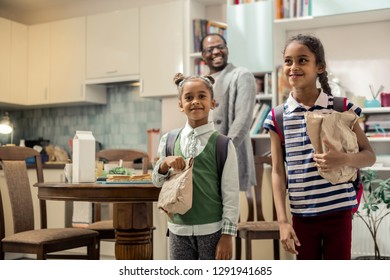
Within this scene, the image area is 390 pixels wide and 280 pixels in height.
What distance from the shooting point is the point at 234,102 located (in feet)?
7.55

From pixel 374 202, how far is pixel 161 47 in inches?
66.1

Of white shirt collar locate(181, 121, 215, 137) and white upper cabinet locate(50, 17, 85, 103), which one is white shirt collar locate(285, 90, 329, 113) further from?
white upper cabinet locate(50, 17, 85, 103)

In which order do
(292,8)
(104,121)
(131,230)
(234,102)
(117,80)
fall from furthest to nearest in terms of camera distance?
1. (104,121)
2. (117,80)
3. (292,8)
4. (234,102)
5. (131,230)

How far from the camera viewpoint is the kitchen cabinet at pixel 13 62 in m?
3.95

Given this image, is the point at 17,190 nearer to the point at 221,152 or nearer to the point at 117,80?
the point at 221,152

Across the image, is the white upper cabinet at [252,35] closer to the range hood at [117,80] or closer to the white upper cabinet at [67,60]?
the range hood at [117,80]

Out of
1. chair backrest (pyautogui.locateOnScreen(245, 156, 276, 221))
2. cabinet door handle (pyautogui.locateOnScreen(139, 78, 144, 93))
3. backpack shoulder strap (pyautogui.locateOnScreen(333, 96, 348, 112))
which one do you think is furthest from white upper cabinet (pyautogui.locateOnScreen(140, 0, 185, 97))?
backpack shoulder strap (pyautogui.locateOnScreen(333, 96, 348, 112))

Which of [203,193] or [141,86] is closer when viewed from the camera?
[203,193]

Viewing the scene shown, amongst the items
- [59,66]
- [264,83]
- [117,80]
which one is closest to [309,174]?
[264,83]

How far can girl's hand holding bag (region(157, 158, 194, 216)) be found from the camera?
1.31 metres

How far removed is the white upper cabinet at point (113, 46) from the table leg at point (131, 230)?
2046 millimetres

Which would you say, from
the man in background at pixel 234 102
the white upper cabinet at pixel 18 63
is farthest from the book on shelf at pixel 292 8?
the white upper cabinet at pixel 18 63

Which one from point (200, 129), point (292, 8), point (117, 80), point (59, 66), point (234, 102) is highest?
point (292, 8)

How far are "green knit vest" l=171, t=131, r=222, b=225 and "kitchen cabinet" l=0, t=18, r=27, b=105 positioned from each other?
2921 mm
